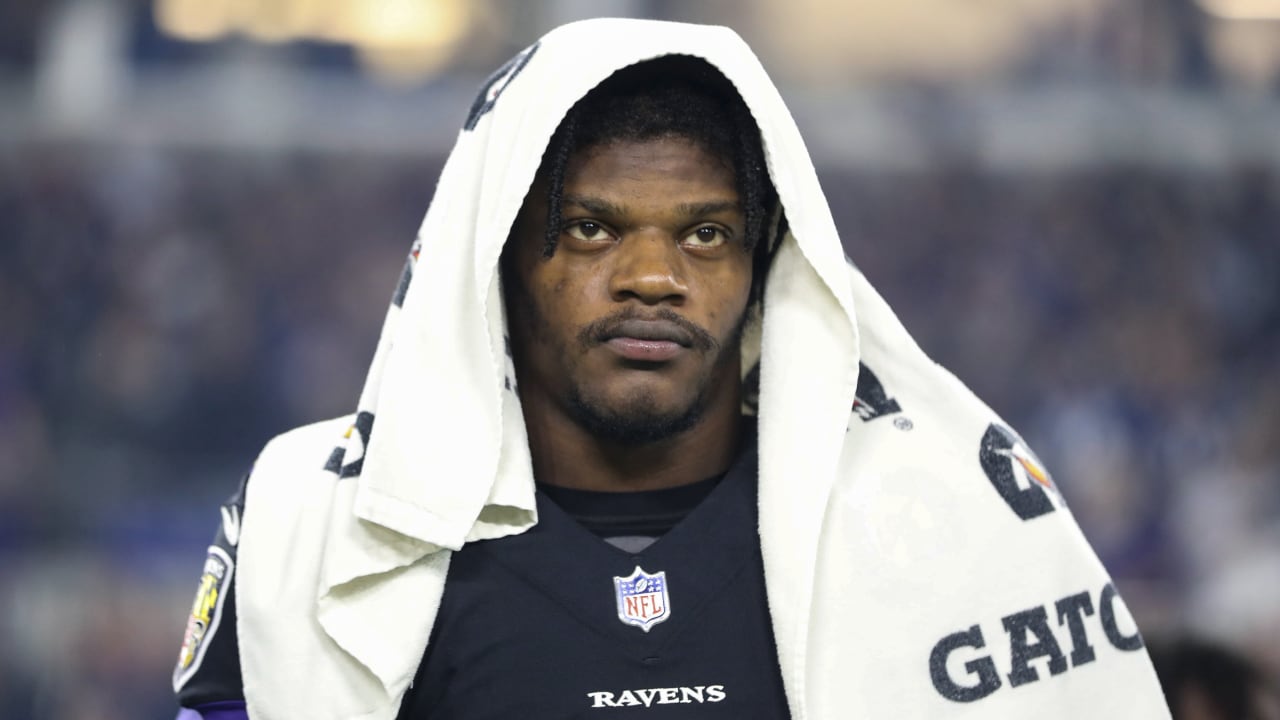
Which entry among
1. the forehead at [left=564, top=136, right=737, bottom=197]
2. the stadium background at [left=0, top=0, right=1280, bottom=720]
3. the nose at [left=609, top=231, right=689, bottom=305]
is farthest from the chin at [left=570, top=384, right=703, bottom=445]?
the stadium background at [left=0, top=0, right=1280, bottom=720]

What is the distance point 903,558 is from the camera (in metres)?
1.50

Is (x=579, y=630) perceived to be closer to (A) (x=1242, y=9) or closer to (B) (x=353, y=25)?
(B) (x=353, y=25)

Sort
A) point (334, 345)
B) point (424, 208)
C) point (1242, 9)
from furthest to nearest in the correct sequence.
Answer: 1. point (1242, 9)
2. point (424, 208)
3. point (334, 345)

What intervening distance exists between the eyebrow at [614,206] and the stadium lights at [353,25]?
484 centimetres

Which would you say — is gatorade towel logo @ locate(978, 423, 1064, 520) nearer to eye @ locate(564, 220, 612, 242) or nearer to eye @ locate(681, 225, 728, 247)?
eye @ locate(681, 225, 728, 247)

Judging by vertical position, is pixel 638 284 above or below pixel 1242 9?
below

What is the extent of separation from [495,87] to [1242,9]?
5370 millimetres

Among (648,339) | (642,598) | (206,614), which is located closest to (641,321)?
(648,339)

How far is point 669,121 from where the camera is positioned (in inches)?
61.2

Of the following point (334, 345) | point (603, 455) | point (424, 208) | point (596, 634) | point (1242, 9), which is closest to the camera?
point (596, 634)

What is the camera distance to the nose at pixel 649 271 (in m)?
1.49

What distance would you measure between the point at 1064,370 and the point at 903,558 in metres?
3.94

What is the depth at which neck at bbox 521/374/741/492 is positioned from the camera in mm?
1614

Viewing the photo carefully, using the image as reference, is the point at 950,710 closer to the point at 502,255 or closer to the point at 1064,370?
the point at 502,255
